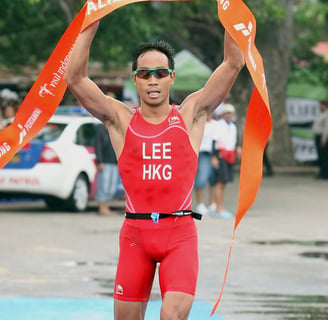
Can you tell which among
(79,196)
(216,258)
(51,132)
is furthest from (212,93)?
(51,132)

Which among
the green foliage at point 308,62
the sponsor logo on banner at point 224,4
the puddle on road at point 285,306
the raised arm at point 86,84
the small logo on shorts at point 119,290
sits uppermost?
the green foliage at point 308,62

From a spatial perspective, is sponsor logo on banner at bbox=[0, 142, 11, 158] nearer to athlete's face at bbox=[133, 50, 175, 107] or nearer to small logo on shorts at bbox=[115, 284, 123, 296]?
athlete's face at bbox=[133, 50, 175, 107]

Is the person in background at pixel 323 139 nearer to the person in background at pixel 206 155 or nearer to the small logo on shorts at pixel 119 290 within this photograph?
the person in background at pixel 206 155

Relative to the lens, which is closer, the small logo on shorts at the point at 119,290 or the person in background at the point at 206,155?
the small logo on shorts at the point at 119,290

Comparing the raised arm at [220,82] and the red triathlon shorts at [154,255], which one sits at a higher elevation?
the raised arm at [220,82]

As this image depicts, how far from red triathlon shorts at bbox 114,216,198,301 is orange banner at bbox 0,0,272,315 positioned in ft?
1.33

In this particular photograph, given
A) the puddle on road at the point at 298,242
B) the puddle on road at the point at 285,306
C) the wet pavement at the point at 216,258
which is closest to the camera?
the puddle on road at the point at 285,306

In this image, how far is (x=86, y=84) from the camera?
6609 mm

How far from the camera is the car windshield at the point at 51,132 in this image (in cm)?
1931

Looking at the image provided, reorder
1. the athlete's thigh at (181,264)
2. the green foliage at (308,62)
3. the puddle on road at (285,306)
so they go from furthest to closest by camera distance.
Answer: the green foliage at (308,62) < the puddle on road at (285,306) < the athlete's thigh at (181,264)

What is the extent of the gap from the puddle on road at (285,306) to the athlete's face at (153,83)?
3336 millimetres

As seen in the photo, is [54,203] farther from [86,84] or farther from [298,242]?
[86,84]

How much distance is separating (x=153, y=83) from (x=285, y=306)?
A: 3932mm

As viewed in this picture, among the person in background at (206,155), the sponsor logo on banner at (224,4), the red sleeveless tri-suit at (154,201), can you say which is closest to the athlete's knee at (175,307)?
the red sleeveless tri-suit at (154,201)
